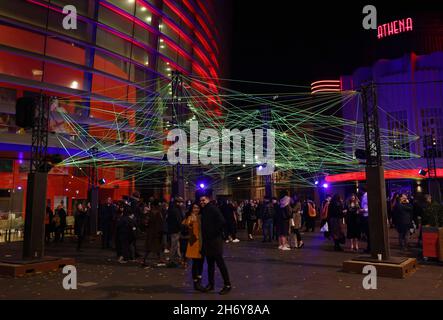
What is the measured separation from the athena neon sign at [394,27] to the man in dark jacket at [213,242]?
176ft

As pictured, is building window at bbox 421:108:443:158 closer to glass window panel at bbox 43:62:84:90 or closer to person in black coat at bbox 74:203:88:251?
glass window panel at bbox 43:62:84:90

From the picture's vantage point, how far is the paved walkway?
21.8 feet

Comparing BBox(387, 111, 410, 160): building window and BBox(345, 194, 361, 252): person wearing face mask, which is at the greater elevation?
BBox(387, 111, 410, 160): building window

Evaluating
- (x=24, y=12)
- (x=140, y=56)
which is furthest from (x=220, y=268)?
(x=140, y=56)

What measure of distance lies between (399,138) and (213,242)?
39.1 metres

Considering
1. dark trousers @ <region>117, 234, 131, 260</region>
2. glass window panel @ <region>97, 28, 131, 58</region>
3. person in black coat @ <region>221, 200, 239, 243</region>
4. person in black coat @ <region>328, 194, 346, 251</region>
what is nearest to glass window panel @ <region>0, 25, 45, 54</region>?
glass window panel @ <region>97, 28, 131, 58</region>

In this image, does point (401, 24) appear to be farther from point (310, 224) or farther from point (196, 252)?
point (196, 252)

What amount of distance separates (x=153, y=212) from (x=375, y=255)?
5.77 metres

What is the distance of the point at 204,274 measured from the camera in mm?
8844

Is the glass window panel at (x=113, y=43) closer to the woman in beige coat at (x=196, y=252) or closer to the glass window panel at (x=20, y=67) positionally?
the glass window panel at (x=20, y=67)

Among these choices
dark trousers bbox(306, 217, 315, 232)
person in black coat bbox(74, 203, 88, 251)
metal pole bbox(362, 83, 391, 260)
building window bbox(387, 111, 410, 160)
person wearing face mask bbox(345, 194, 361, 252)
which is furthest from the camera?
building window bbox(387, 111, 410, 160)

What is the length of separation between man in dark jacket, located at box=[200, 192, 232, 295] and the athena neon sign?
53.7 m

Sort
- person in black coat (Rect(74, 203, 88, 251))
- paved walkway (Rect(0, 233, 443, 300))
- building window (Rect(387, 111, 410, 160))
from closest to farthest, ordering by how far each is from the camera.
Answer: paved walkway (Rect(0, 233, 443, 300)) < person in black coat (Rect(74, 203, 88, 251)) < building window (Rect(387, 111, 410, 160))
